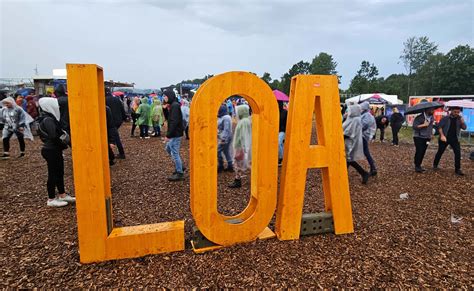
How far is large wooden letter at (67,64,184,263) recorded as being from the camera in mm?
2754

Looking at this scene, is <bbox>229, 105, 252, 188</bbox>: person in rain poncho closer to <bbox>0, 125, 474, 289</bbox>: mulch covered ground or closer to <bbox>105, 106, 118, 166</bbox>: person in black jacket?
<bbox>0, 125, 474, 289</bbox>: mulch covered ground

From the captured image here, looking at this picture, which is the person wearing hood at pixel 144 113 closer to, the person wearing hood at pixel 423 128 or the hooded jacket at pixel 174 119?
the hooded jacket at pixel 174 119

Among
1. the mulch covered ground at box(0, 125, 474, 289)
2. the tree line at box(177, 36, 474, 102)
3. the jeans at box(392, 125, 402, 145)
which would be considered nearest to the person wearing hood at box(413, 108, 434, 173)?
the mulch covered ground at box(0, 125, 474, 289)

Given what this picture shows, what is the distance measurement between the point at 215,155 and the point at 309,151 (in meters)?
1.24

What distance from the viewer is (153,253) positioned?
3.18 m

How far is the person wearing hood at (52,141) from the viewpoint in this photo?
4.04 m

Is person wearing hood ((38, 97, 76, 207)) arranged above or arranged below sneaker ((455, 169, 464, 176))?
above

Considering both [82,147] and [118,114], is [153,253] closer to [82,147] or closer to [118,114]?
[82,147]

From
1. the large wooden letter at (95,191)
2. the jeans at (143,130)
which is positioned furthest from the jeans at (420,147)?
the jeans at (143,130)

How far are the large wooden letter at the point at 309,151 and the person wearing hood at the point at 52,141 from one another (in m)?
3.48

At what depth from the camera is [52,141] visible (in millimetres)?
4199

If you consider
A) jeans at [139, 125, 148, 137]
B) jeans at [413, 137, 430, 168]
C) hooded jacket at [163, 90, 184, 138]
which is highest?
hooded jacket at [163, 90, 184, 138]

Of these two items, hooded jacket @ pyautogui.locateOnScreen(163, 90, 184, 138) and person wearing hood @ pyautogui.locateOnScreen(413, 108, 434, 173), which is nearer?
hooded jacket @ pyautogui.locateOnScreen(163, 90, 184, 138)

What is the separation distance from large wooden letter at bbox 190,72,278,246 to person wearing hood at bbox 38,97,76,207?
2.51 m
